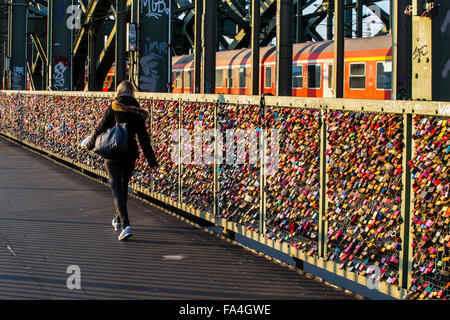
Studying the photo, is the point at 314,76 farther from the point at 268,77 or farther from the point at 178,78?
the point at 178,78

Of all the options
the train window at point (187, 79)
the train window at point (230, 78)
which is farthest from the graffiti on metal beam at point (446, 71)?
the train window at point (187, 79)

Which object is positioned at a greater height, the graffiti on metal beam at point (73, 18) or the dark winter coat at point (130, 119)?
the graffiti on metal beam at point (73, 18)

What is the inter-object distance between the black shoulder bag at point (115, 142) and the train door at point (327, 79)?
17.9 m

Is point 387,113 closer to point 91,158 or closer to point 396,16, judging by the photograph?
point 91,158

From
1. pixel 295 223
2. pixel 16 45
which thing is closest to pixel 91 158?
pixel 295 223

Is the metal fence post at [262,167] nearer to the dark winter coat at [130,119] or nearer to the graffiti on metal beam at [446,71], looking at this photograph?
the dark winter coat at [130,119]

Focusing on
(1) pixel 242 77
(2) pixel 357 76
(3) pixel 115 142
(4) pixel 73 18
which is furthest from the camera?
(4) pixel 73 18

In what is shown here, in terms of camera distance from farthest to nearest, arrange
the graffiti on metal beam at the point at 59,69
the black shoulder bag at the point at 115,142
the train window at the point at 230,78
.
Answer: the train window at the point at 230,78, the graffiti on metal beam at the point at 59,69, the black shoulder bag at the point at 115,142

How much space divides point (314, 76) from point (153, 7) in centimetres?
1115

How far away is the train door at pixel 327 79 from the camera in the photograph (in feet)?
83.5

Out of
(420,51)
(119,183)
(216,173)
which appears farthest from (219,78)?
(420,51)

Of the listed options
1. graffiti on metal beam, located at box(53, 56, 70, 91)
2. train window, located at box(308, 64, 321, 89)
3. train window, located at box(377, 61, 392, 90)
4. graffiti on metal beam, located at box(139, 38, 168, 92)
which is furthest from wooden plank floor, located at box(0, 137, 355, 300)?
graffiti on metal beam, located at box(53, 56, 70, 91)

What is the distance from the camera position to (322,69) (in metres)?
26.0
